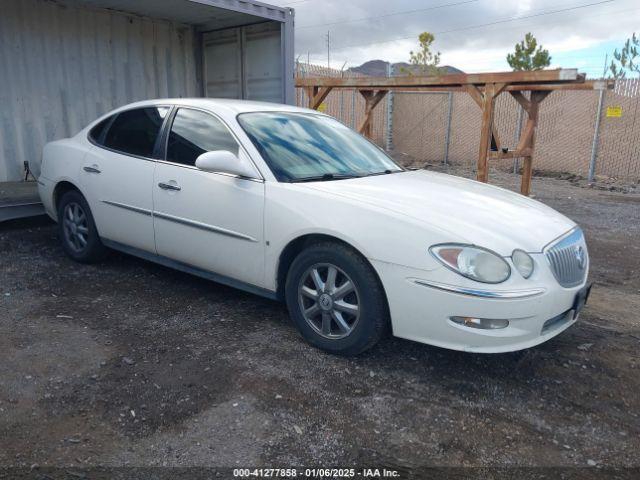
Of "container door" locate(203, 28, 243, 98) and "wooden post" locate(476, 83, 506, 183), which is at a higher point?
"container door" locate(203, 28, 243, 98)

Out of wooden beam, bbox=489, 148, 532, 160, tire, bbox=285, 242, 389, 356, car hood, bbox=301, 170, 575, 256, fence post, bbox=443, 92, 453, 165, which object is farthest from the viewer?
fence post, bbox=443, 92, 453, 165

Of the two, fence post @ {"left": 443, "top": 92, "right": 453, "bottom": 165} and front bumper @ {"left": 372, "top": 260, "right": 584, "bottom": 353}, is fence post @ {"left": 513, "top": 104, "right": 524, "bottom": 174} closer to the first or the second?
fence post @ {"left": 443, "top": 92, "right": 453, "bottom": 165}

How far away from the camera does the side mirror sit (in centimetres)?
378

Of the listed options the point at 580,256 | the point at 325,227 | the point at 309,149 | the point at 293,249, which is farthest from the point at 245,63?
the point at 580,256

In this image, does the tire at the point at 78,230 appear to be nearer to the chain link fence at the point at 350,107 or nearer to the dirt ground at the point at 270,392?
the dirt ground at the point at 270,392

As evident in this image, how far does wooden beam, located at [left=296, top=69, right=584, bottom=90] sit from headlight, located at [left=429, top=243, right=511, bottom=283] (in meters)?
4.41

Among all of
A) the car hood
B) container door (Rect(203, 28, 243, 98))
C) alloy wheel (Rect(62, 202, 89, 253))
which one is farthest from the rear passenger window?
container door (Rect(203, 28, 243, 98))

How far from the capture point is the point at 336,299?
3.47 metres

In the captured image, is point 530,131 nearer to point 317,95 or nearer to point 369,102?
point 369,102

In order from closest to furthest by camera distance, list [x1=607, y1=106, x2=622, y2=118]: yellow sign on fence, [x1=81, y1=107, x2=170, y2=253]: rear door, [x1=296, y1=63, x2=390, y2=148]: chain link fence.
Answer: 1. [x1=81, y1=107, x2=170, y2=253]: rear door
2. [x1=607, y1=106, x2=622, y2=118]: yellow sign on fence
3. [x1=296, y1=63, x2=390, y2=148]: chain link fence

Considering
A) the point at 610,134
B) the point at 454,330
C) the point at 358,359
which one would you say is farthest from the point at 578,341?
the point at 610,134

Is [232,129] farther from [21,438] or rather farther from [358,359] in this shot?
[21,438]

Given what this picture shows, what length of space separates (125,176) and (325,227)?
215cm

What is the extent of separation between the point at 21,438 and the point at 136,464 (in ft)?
2.10
